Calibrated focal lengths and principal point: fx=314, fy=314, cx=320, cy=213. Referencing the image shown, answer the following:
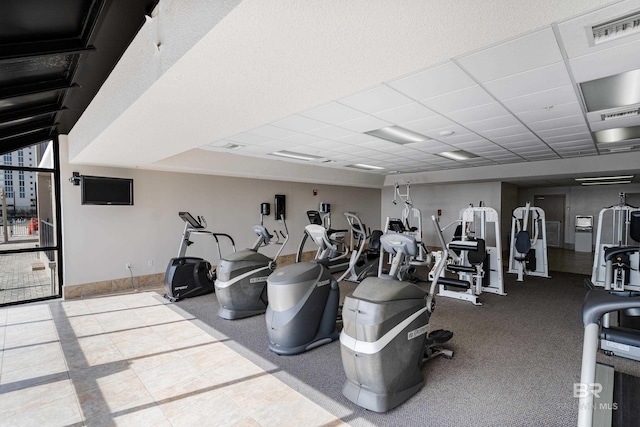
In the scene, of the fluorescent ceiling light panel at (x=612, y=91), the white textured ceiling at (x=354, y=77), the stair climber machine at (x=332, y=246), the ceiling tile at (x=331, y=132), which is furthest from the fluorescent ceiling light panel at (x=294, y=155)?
the fluorescent ceiling light panel at (x=612, y=91)

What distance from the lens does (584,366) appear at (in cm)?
120

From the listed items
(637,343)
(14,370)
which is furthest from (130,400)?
(637,343)

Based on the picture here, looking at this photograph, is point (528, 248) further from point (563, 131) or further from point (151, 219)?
point (151, 219)

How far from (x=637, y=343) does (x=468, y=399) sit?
4.07 ft

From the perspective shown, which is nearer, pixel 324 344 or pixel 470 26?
pixel 470 26

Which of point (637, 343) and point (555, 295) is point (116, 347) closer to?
point (637, 343)

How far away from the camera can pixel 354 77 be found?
2117mm

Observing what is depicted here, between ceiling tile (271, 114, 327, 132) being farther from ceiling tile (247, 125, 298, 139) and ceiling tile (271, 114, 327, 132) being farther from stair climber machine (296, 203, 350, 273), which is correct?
stair climber machine (296, 203, 350, 273)

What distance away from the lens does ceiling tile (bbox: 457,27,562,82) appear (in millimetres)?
2197

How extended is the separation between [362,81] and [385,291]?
162cm

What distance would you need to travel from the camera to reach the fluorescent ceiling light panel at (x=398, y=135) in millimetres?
4629

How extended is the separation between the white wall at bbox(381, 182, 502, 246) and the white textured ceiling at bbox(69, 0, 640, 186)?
12.0 feet

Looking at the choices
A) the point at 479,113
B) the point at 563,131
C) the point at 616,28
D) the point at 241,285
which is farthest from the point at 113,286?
the point at 563,131

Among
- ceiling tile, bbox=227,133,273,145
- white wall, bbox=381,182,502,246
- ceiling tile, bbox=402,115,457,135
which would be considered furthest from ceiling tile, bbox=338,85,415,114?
white wall, bbox=381,182,502,246
